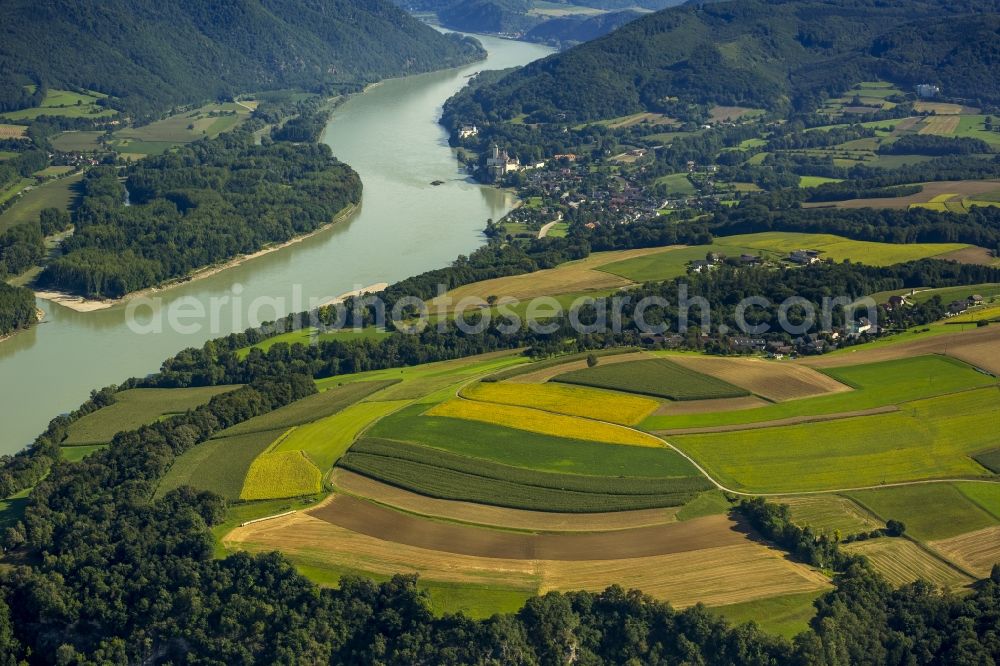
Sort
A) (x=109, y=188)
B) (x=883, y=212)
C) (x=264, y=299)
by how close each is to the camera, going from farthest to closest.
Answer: (x=109, y=188), (x=883, y=212), (x=264, y=299)

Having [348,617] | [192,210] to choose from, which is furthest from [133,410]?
[192,210]

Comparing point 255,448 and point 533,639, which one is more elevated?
point 255,448

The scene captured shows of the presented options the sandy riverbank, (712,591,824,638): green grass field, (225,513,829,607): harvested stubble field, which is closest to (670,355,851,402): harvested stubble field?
(225,513,829,607): harvested stubble field

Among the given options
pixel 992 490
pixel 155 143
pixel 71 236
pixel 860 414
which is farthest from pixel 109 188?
pixel 992 490

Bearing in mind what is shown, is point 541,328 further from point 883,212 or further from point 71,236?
point 71,236

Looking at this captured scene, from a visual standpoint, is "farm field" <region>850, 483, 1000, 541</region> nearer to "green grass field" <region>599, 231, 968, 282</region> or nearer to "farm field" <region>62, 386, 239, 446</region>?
"green grass field" <region>599, 231, 968, 282</region>
